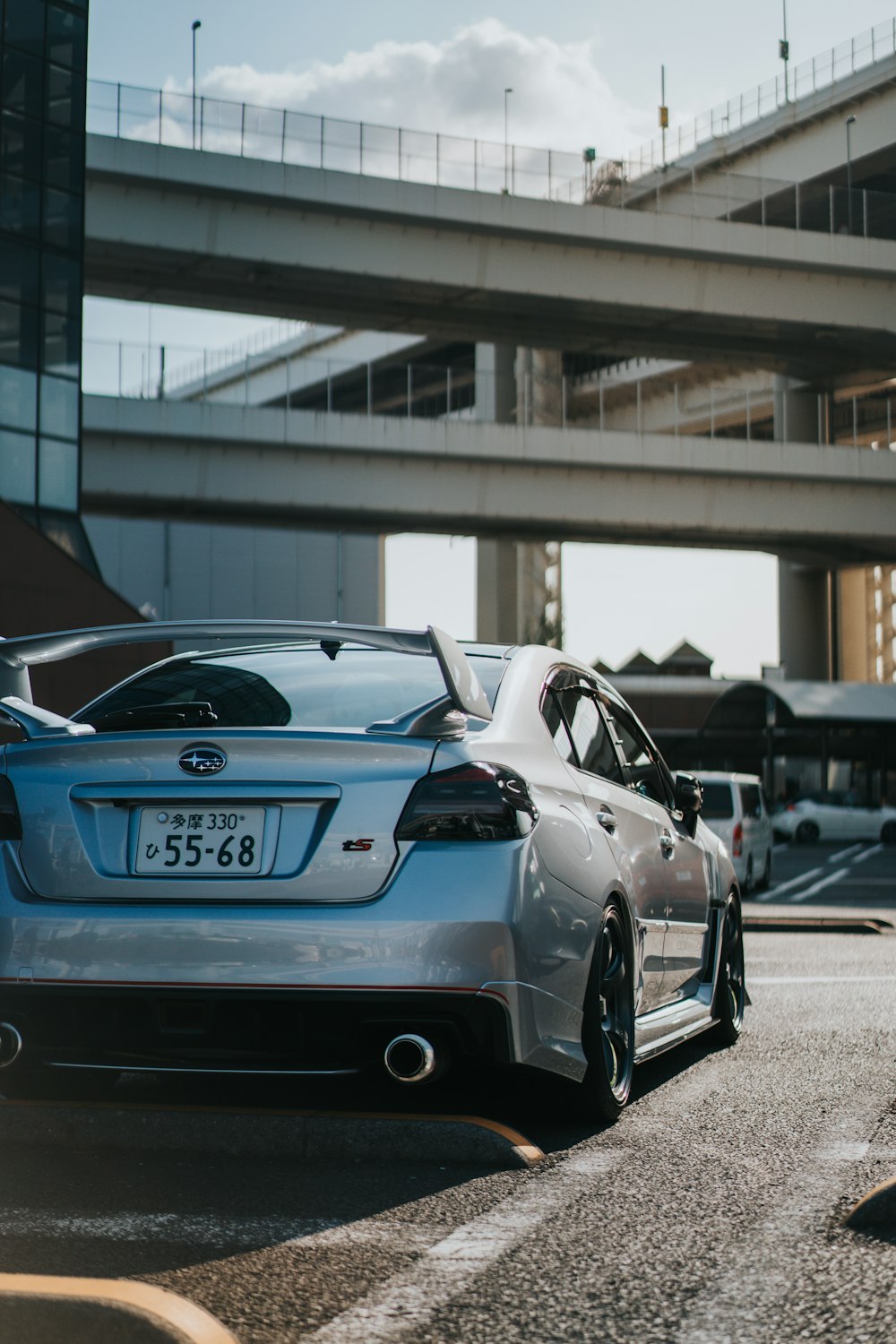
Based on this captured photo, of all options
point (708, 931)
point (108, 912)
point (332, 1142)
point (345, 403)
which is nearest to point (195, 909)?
point (108, 912)

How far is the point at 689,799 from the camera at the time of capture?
702cm

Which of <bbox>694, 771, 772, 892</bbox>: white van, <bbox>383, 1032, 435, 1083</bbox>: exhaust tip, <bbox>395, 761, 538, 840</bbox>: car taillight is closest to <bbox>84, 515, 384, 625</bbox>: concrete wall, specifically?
<bbox>694, 771, 772, 892</bbox>: white van

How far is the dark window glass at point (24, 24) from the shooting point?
30.1m

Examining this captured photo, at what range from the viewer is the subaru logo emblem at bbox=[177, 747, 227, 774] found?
470 centimetres

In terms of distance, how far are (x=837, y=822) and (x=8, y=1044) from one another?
136 feet

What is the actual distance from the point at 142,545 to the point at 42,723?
7122cm

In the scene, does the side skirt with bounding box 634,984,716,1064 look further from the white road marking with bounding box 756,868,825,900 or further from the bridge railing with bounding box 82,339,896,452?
the bridge railing with bounding box 82,339,896,452

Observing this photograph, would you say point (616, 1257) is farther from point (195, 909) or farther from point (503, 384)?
point (503, 384)

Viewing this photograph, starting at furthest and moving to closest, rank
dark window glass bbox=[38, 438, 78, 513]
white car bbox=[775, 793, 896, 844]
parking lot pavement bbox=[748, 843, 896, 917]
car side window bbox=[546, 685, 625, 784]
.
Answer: white car bbox=[775, 793, 896, 844] → dark window glass bbox=[38, 438, 78, 513] → parking lot pavement bbox=[748, 843, 896, 917] → car side window bbox=[546, 685, 625, 784]

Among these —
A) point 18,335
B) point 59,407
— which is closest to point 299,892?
point 18,335

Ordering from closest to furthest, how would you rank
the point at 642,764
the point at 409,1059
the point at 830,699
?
1. the point at 409,1059
2. the point at 642,764
3. the point at 830,699

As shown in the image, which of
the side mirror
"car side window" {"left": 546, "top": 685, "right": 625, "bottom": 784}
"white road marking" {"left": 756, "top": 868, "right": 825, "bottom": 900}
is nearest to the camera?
"car side window" {"left": 546, "top": 685, "right": 625, "bottom": 784}

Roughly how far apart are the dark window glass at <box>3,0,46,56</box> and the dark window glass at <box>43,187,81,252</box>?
2.51 meters

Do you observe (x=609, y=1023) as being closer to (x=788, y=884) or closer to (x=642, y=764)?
(x=642, y=764)
